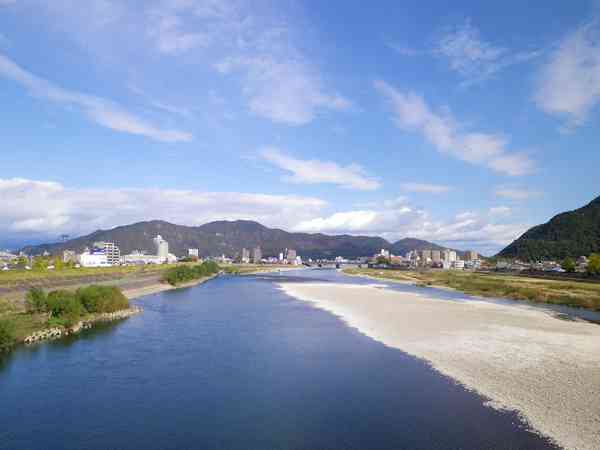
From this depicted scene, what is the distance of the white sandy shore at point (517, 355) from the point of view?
13203 millimetres

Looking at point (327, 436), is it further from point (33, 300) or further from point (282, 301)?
point (282, 301)

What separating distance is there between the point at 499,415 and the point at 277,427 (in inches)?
267

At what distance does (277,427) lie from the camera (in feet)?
41.1

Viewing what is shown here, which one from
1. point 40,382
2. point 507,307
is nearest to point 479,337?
point 507,307

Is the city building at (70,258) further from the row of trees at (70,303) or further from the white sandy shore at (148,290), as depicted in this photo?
the row of trees at (70,303)

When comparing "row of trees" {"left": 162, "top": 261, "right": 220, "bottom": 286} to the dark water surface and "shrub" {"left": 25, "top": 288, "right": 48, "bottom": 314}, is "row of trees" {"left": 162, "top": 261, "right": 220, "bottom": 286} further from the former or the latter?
the dark water surface

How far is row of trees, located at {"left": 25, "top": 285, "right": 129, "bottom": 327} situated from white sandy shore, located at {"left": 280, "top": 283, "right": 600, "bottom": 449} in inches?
715

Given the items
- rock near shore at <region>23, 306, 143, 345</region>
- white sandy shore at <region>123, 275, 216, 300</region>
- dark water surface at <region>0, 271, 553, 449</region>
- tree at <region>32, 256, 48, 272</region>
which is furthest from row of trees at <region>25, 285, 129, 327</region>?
tree at <region>32, 256, 48, 272</region>

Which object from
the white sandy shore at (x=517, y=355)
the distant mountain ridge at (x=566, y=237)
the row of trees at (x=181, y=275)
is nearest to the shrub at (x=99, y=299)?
the white sandy shore at (x=517, y=355)

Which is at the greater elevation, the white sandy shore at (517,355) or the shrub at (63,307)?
the shrub at (63,307)

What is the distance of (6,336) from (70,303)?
7145 mm

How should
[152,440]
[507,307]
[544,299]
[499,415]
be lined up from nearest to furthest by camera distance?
[152,440], [499,415], [507,307], [544,299]

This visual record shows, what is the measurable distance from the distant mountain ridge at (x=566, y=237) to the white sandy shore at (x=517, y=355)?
359 ft

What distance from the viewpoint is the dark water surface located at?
38.8ft
